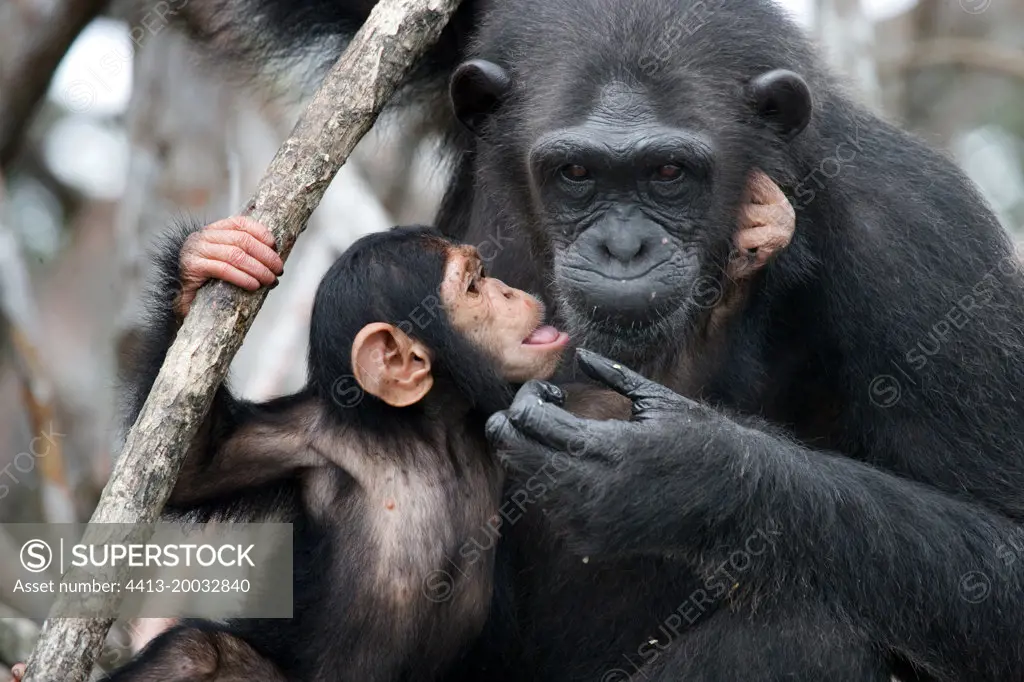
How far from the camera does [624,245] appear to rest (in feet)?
Result: 23.5

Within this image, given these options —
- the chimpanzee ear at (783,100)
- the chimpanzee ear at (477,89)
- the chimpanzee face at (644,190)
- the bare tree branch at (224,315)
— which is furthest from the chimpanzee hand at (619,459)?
the chimpanzee ear at (477,89)

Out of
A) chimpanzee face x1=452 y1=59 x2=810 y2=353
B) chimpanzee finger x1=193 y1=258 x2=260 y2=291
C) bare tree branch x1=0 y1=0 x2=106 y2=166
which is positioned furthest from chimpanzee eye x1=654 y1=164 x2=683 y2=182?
bare tree branch x1=0 y1=0 x2=106 y2=166

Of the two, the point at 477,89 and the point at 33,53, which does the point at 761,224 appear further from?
the point at 33,53

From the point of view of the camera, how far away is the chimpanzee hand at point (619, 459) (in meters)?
6.65

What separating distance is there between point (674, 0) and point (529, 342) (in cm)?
206

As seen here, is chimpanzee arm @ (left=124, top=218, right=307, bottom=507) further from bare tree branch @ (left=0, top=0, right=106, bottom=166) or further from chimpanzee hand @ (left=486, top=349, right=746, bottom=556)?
bare tree branch @ (left=0, top=0, right=106, bottom=166)

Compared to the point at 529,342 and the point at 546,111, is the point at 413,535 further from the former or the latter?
the point at 546,111

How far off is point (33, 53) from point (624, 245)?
21.6 feet

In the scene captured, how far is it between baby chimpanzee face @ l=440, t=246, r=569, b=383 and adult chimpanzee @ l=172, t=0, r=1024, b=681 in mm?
233

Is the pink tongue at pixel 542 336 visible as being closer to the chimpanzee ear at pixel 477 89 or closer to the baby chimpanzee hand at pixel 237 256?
the chimpanzee ear at pixel 477 89

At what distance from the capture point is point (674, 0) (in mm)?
7785

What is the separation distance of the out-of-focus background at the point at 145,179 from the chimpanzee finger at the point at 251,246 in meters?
1.15

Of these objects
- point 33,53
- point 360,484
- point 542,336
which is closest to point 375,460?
point 360,484

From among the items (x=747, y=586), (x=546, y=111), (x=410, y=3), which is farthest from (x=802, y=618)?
(x=410, y=3)
